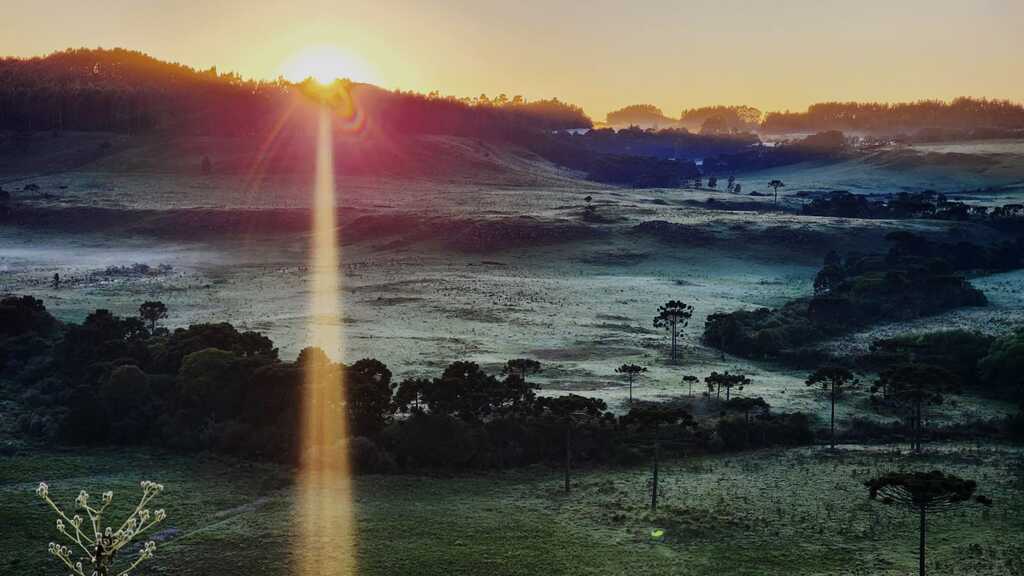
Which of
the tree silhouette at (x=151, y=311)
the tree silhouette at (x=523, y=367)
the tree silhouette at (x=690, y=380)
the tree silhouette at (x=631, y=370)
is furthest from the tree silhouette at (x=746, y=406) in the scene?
the tree silhouette at (x=151, y=311)

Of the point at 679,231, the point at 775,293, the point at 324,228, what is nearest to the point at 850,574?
the point at 775,293

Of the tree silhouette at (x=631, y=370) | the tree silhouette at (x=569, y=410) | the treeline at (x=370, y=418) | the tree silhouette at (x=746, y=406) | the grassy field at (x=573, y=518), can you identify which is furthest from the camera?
the tree silhouette at (x=631, y=370)

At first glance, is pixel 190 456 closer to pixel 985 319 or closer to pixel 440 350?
pixel 440 350

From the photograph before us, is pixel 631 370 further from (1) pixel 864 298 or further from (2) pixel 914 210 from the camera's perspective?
(2) pixel 914 210

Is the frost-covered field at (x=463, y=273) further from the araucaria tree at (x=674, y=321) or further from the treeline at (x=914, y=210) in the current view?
the treeline at (x=914, y=210)

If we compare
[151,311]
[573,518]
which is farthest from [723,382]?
[151,311]

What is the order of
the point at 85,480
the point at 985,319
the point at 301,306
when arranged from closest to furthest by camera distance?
1. the point at 85,480
2. the point at 985,319
3. the point at 301,306
